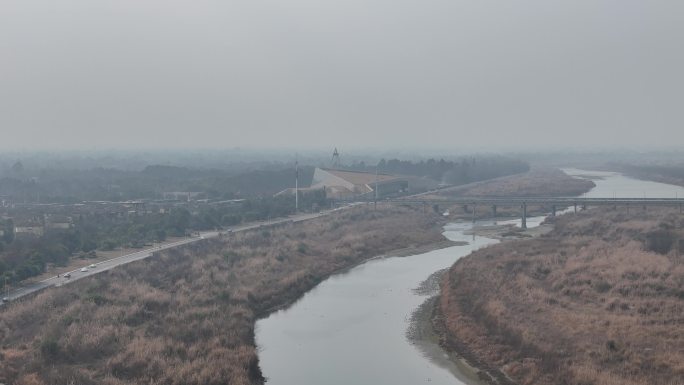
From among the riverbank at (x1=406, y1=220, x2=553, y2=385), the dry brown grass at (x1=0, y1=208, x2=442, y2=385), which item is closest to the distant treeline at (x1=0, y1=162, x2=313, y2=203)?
the dry brown grass at (x1=0, y1=208, x2=442, y2=385)

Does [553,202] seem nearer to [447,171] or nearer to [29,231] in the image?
[29,231]

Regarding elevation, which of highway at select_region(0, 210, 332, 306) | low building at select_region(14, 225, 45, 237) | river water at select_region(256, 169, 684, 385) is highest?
low building at select_region(14, 225, 45, 237)

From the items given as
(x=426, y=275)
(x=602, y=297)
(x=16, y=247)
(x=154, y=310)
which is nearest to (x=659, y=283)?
(x=602, y=297)

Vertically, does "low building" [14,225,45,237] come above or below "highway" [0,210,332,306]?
above

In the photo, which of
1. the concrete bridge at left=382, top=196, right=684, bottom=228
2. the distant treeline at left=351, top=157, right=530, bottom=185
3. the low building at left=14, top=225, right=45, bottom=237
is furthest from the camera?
the distant treeline at left=351, top=157, right=530, bottom=185

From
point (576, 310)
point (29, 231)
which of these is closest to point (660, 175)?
point (576, 310)

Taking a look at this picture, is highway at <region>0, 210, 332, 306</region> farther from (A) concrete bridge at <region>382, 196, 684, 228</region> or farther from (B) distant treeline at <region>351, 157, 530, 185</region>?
(B) distant treeline at <region>351, 157, 530, 185</region>

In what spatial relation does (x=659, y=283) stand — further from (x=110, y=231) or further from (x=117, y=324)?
(x=110, y=231)
